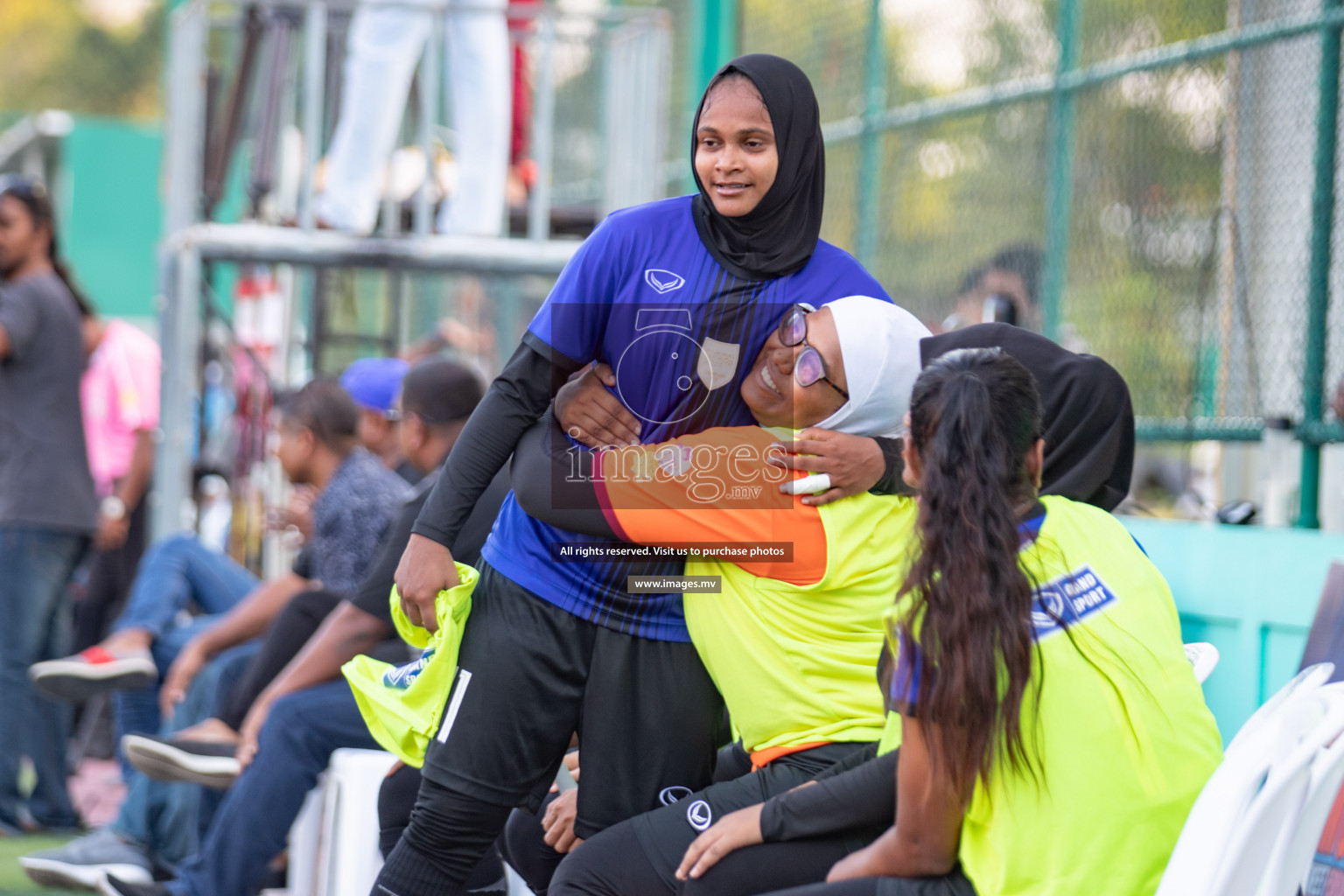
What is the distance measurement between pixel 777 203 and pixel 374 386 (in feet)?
8.67

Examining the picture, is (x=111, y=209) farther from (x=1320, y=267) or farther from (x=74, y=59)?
(x=74, y=59)

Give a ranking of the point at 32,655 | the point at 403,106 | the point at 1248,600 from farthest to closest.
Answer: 1. the point at 403,106
2. the point at 32,655
3. the point at 1248,600

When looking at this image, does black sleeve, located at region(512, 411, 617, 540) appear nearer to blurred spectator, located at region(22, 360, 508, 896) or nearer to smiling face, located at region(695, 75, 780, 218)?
smiling face, located at region(695, 75, 780, 218)

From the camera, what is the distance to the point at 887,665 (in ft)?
6.20

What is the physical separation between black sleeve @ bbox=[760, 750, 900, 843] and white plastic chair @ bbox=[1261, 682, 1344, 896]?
491 mm

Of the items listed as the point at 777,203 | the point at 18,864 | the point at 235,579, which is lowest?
the point at 18,864

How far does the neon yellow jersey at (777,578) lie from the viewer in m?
2.26

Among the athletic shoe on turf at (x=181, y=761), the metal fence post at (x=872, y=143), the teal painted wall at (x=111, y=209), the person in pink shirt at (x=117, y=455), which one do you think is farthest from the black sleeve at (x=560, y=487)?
the teal painted wall at (x=111, y=209)

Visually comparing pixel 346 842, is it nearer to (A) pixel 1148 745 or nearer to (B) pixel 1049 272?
(A) pixel 1148 745

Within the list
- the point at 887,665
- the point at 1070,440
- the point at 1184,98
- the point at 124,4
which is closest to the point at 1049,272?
the point at 1184,98

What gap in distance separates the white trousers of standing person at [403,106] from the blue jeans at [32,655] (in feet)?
5.37

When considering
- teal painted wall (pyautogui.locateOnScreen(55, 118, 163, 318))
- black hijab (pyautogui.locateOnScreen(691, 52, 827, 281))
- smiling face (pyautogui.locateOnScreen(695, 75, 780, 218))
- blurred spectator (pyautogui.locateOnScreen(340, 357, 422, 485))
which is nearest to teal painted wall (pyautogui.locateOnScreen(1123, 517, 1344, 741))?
black hijab (pyautogui.locateOnScreen(691, 52, 827, 281))

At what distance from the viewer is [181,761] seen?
3875mm

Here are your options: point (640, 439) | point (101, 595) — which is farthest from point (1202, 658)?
point (101, 595)
